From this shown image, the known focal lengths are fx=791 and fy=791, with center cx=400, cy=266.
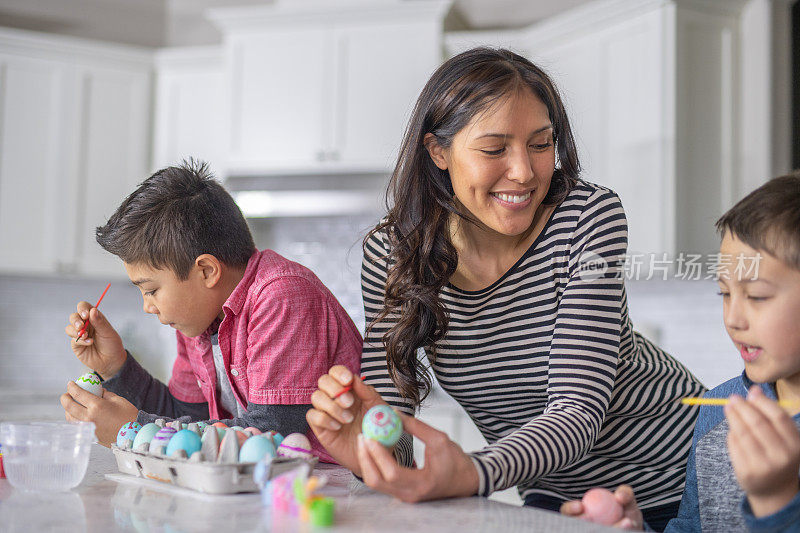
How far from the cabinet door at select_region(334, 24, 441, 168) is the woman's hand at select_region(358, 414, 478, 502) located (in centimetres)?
288

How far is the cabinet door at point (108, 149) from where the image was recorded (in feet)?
13.8

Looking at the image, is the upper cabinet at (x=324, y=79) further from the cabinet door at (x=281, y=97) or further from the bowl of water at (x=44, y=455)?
the bowl of water at (x=44, y=455)

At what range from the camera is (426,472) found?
3.22ft

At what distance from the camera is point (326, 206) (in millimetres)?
3992

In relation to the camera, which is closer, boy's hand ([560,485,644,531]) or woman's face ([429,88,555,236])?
boy's hand ([560,485,644,531])

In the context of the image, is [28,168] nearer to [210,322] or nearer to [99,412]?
[210,322]

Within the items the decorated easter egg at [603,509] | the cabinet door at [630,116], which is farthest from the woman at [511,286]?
the cabinet door at [630,116]

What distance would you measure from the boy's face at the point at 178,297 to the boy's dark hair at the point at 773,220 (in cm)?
99

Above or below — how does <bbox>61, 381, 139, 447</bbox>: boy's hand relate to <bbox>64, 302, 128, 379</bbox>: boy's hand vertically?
below

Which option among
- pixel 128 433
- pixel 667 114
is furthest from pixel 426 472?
pixel 667 114

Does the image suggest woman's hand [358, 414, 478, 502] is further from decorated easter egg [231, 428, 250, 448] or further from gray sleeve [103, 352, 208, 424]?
gray sleeve [103, 352, 208, 424]

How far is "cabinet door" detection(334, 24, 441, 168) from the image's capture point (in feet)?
12.6

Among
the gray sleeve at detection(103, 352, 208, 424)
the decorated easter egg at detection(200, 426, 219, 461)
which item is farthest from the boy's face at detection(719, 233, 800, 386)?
the gray sleeve at detection(103, 352, 208, 424)

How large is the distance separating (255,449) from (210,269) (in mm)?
656
